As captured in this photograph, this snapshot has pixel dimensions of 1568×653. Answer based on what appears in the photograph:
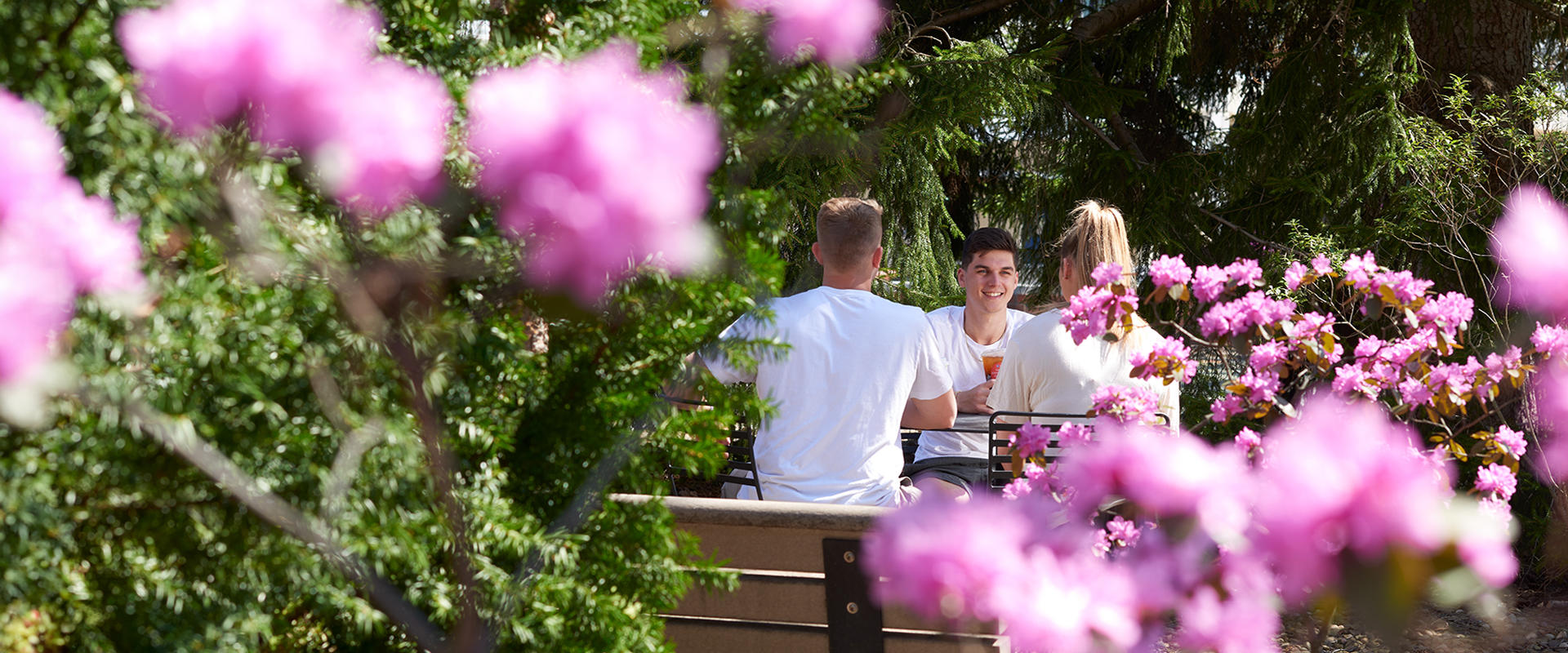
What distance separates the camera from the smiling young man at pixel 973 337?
3.55m

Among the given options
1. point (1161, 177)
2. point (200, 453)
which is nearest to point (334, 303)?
point (200, 453)

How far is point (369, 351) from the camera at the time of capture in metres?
1.11

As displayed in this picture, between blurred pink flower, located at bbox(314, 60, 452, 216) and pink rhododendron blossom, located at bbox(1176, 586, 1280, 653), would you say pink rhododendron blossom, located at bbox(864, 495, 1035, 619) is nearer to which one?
pink rhododendron blossom, located at bbox(1176, 586, 1280, 653)

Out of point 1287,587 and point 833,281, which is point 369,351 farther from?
point 833,281

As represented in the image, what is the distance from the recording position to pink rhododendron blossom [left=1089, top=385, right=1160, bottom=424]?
2326mm

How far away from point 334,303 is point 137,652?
38 centimetres

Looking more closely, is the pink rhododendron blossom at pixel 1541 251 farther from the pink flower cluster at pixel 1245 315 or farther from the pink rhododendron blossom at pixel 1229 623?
the pink flower cluster at pixel 1245 315

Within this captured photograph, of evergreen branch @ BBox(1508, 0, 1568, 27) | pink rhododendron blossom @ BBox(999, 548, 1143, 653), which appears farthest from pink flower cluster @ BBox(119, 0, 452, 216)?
evergreen branch @ BBox(1508, 0, 1568, 27)

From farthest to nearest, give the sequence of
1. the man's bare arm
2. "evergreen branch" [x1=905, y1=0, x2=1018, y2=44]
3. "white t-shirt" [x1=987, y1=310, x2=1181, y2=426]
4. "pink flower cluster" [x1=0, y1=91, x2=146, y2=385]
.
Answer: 1. "evergreen branch" [x1=905, y1=0, x2=1018, y2=44]
2. "white t-shirt" [x1=987, y1=310, x2=1181, y2=426]
3. the man's bare arm
4. "pink flower cluster" [x1=0, y1=91, x2=146, y2=385]

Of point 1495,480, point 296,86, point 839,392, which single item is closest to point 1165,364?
point 1495,480

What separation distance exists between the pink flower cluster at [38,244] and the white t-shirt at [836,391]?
6.61 ft

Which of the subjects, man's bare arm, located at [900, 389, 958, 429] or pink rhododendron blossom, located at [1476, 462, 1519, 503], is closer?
pink rhododendron blossom, located at [1476, 462, 1519, 503]

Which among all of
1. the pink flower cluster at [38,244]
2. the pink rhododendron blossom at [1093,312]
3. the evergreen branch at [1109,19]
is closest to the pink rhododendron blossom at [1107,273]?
the pink rhododendron blossom at [1093,312]

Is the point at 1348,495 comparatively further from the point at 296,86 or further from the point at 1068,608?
the point at 296,86
